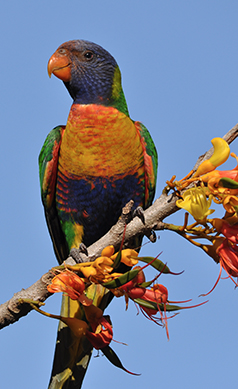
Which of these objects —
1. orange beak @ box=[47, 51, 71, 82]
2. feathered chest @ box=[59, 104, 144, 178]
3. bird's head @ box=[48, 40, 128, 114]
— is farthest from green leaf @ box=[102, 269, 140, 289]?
orange beak @ box=[47, 51, 71, 82]

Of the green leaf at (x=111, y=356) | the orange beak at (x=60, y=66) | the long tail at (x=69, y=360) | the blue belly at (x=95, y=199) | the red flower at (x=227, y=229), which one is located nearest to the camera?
the red flower at (x=227, y=229)

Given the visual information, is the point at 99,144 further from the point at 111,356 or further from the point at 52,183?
the point at 111,356

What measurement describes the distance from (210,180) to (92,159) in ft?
6.94

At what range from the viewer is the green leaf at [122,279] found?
2.63 meters

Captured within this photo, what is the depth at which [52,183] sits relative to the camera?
507cm

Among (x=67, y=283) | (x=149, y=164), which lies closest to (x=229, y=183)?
(x=67, y=283)

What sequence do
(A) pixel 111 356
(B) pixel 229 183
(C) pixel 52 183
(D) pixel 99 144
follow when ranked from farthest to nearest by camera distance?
(C) pixel 52 183 → (D) pixel 99 144 → (A) pixel 111 356 → (B) pixel 229 183

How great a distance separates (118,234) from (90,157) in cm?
172

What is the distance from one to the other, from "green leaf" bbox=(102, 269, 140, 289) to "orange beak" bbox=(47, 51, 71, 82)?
3006 millimetres

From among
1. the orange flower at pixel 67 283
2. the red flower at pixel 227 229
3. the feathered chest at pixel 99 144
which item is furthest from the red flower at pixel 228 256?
the feathered chest at pixel 99 144

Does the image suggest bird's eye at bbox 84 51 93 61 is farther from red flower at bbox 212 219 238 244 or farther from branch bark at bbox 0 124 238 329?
red flower at bbox 212 219 238 244

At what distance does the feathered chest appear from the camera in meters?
4.60

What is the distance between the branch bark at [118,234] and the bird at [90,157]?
1.34 meters

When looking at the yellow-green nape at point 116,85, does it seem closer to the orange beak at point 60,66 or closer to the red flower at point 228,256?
the orange beak at point 60,66
